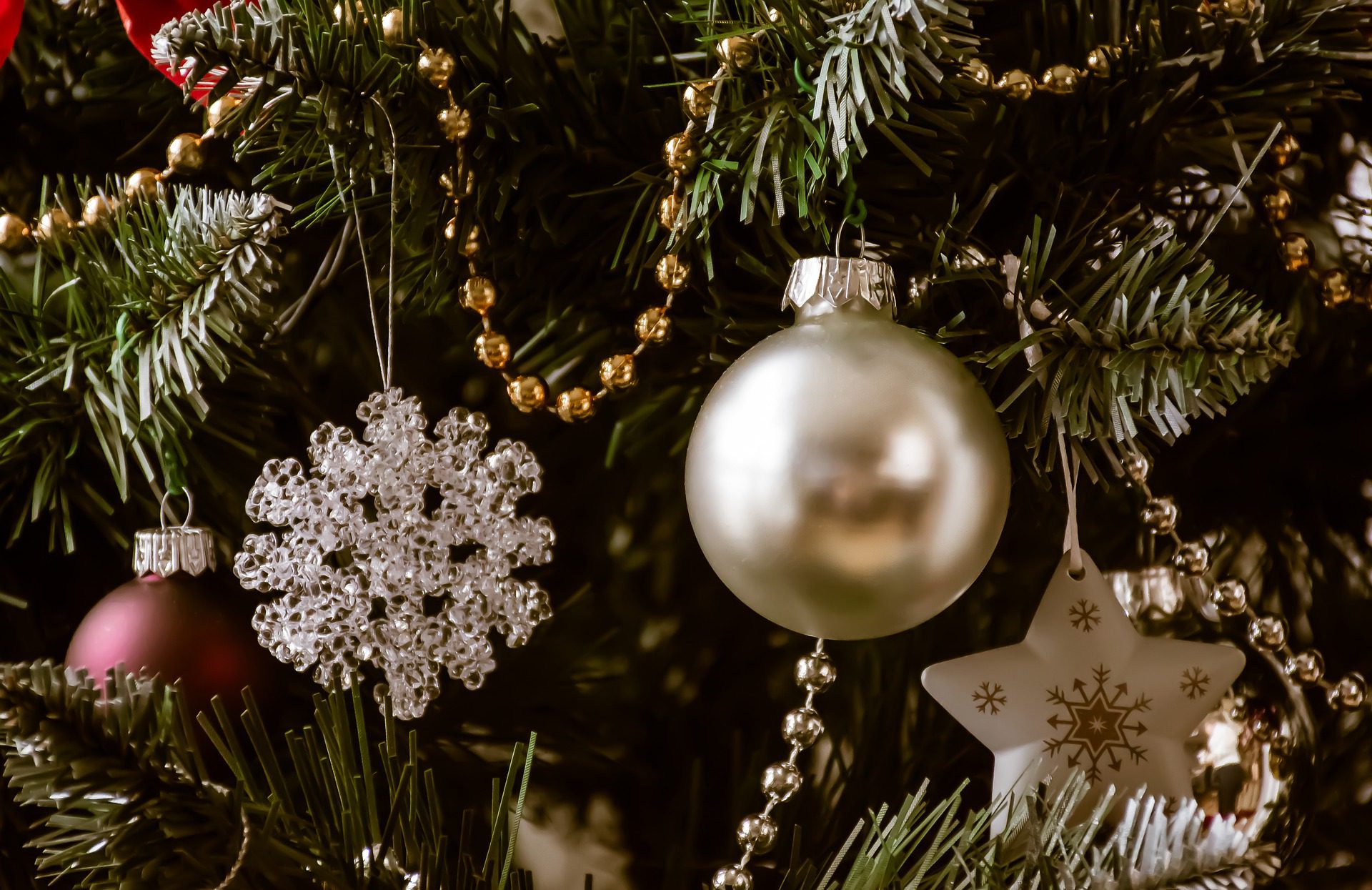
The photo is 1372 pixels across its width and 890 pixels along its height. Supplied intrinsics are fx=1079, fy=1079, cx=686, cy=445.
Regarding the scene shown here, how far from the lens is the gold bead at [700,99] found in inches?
16.6

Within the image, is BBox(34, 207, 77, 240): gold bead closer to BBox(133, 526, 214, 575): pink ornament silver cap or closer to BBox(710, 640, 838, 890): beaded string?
BBox(133, 526, 214, 575): pink ornament silver cap

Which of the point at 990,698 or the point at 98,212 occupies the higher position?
the point at 98,212

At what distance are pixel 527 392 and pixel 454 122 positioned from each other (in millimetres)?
116

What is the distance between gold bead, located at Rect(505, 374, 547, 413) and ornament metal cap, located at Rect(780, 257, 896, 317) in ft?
0.41

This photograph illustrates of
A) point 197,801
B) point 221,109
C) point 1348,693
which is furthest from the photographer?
point 1348,693

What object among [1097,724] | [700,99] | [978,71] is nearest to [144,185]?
[700,99]

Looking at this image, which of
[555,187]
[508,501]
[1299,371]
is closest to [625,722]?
[508,501]

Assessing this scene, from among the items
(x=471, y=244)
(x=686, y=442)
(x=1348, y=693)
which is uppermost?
(x=471, y=244)

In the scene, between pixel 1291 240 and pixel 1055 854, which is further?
pixel 1291 240

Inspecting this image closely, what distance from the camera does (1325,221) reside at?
1.93 feet

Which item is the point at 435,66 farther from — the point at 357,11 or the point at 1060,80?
the point at 1060,80

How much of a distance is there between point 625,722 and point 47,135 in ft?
1.48

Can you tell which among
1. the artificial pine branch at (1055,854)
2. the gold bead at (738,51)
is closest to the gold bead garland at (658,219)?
the gold bead at (738,51)

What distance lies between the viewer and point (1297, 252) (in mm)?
492
